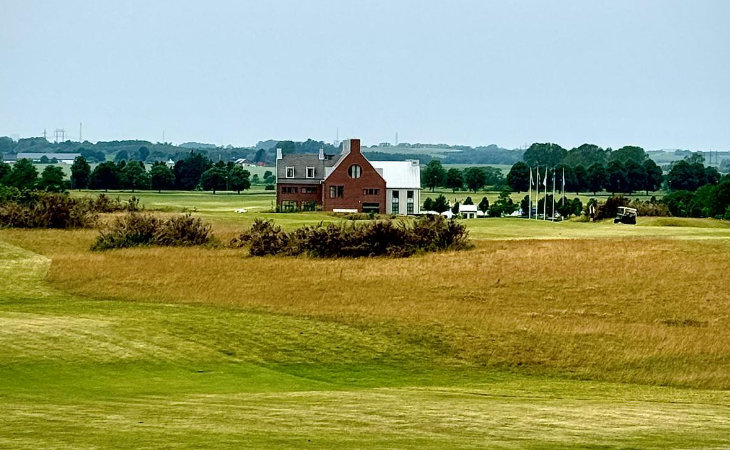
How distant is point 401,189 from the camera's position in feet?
357

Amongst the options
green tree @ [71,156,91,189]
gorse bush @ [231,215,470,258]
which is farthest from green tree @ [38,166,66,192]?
gorse bush @ [231,215,470,258]

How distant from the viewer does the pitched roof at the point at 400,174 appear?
109 m

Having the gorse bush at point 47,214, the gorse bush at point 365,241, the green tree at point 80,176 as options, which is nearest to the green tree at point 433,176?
the green tree at point 80,176

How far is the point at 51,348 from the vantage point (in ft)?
77.4

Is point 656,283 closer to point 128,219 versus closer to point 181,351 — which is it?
point 181,351

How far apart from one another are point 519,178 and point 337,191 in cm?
6929

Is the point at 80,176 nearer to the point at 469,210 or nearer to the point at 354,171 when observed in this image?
the point at 354,171

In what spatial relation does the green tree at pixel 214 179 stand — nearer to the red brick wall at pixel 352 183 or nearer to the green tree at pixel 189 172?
the green tree at pixel 189 172

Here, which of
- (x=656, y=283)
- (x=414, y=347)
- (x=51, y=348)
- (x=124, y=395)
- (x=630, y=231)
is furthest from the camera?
(x=630, y=231)

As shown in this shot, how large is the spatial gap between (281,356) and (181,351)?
2.29 m

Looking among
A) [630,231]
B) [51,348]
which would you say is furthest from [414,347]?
[630,231]

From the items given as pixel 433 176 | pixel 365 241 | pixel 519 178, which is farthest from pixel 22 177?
pixel 519 178

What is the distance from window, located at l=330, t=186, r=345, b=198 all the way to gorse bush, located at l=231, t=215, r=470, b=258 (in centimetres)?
5428

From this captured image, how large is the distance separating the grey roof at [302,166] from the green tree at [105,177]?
33.9 m
